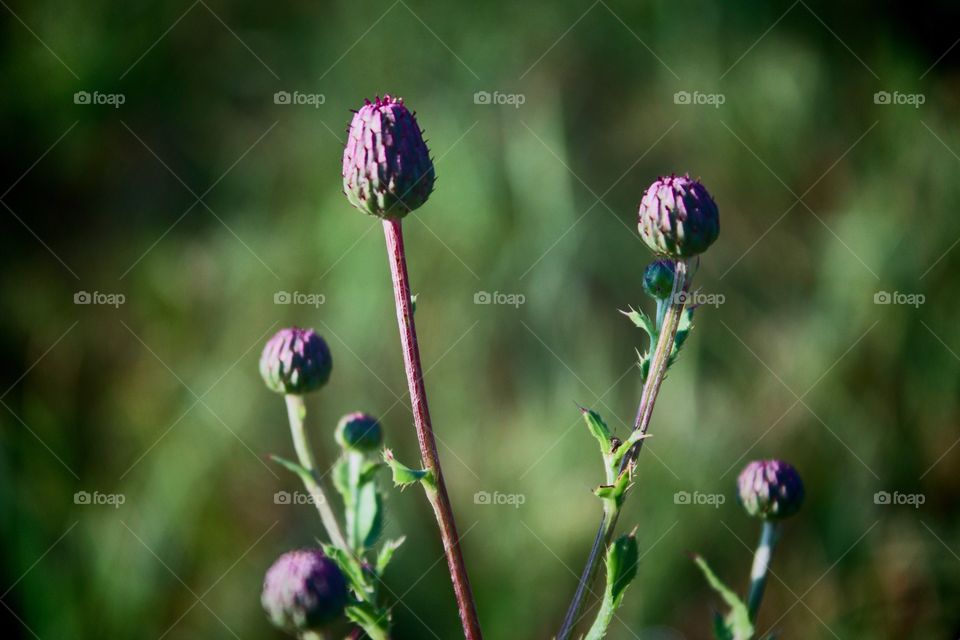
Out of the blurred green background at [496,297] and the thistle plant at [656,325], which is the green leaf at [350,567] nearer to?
the thistle plant at [656,325]

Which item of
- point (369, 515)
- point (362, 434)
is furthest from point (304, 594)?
point (362, 434)

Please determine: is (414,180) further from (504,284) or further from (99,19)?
(99,19)

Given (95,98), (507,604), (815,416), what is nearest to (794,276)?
(815,416)

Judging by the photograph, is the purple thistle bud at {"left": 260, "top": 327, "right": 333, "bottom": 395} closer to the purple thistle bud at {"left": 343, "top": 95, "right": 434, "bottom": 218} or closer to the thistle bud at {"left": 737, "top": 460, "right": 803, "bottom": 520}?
the purple thistle bud at {"left": 343, "top": 95, "right": 434, "bottom": 218}

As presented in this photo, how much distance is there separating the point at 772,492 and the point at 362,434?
2.36ft

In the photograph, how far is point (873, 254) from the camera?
3.97 meters

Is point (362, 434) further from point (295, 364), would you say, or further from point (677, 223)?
point (677, 223)

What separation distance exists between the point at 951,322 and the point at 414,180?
321 centimetres

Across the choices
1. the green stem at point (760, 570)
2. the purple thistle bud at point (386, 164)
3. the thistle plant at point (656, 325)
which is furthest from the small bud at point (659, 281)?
the green stem at point (760, 570)

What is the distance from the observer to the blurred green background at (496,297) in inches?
151

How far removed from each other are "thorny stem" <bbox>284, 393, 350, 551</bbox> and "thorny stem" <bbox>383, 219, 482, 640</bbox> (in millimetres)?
206

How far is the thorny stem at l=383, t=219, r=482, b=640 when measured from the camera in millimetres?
1252

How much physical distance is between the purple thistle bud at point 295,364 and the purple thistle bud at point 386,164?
0.35 m

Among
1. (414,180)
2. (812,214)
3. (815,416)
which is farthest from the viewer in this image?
(812,214)
